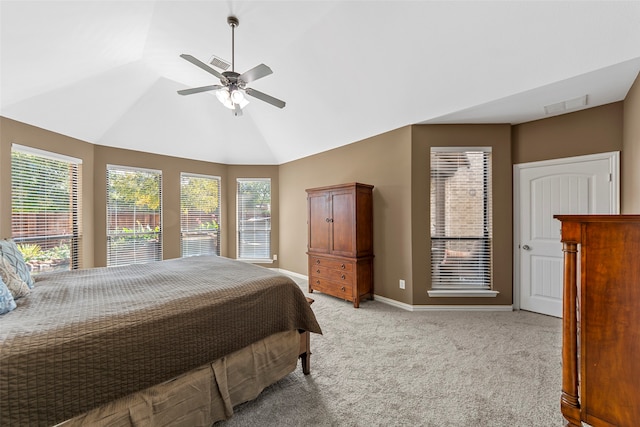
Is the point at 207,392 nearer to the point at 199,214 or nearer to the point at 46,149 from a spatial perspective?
the point at 46,149

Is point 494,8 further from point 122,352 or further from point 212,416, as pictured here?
point 212,416

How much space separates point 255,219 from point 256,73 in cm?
401

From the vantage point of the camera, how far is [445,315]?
3.46 meters

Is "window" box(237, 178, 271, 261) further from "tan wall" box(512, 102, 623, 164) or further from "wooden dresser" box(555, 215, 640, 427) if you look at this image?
"wooden dresser" box(555, 215, 640, 427)

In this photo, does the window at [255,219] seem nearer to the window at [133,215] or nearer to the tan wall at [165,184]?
the tan wall at [165,184]

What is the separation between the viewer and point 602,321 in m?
1.26

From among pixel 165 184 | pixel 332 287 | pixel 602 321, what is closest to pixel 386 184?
pixel 332 287

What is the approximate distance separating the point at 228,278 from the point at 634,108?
3995mm

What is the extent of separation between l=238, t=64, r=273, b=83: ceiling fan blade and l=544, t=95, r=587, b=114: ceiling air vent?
3.07 m

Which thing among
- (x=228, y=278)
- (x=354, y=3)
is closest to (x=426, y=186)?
(x=354, y=3)

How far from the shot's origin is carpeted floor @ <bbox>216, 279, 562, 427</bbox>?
5.76 ft

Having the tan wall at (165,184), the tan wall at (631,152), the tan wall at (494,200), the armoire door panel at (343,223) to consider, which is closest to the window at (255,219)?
the tan wall at (165,184)

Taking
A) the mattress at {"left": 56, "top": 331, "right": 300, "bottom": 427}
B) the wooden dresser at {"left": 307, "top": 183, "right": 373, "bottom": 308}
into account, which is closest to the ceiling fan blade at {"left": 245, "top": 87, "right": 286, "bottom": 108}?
the wooden dresser at {"left": 307, "top": 183, "right": 373, "bottom": 308}

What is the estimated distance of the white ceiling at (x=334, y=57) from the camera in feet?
7.32
